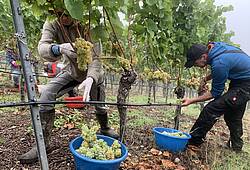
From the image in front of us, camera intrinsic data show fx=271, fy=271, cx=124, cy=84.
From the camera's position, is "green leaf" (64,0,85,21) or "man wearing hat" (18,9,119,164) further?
"man wearing hat" (18,9,119,164)

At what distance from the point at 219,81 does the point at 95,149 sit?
1.89m

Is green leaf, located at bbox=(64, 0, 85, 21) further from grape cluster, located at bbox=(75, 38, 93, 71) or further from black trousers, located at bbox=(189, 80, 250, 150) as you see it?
black trousers, located at bbox=(189, 80, 250, 150)

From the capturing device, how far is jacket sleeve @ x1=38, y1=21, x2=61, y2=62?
255cm

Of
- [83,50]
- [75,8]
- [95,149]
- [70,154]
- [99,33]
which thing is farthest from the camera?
[70,154]

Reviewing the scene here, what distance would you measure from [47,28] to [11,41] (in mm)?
5437

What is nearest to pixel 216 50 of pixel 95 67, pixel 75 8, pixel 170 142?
pixel 170 142

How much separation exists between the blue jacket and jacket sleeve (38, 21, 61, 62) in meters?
1.90

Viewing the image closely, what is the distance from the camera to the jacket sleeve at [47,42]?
8.38ft

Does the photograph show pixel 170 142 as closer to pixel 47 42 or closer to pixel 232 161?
pixel 232 161

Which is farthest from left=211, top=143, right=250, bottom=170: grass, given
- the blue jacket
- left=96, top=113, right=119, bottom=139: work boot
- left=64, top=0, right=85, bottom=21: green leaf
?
left=64, top=0, right=85, bottom=21: green leaf

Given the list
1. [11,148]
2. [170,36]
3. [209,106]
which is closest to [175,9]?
[170,36]

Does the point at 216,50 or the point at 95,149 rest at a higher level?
the point at 216,50

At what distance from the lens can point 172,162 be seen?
3.06 m

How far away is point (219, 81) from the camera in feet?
10.9
